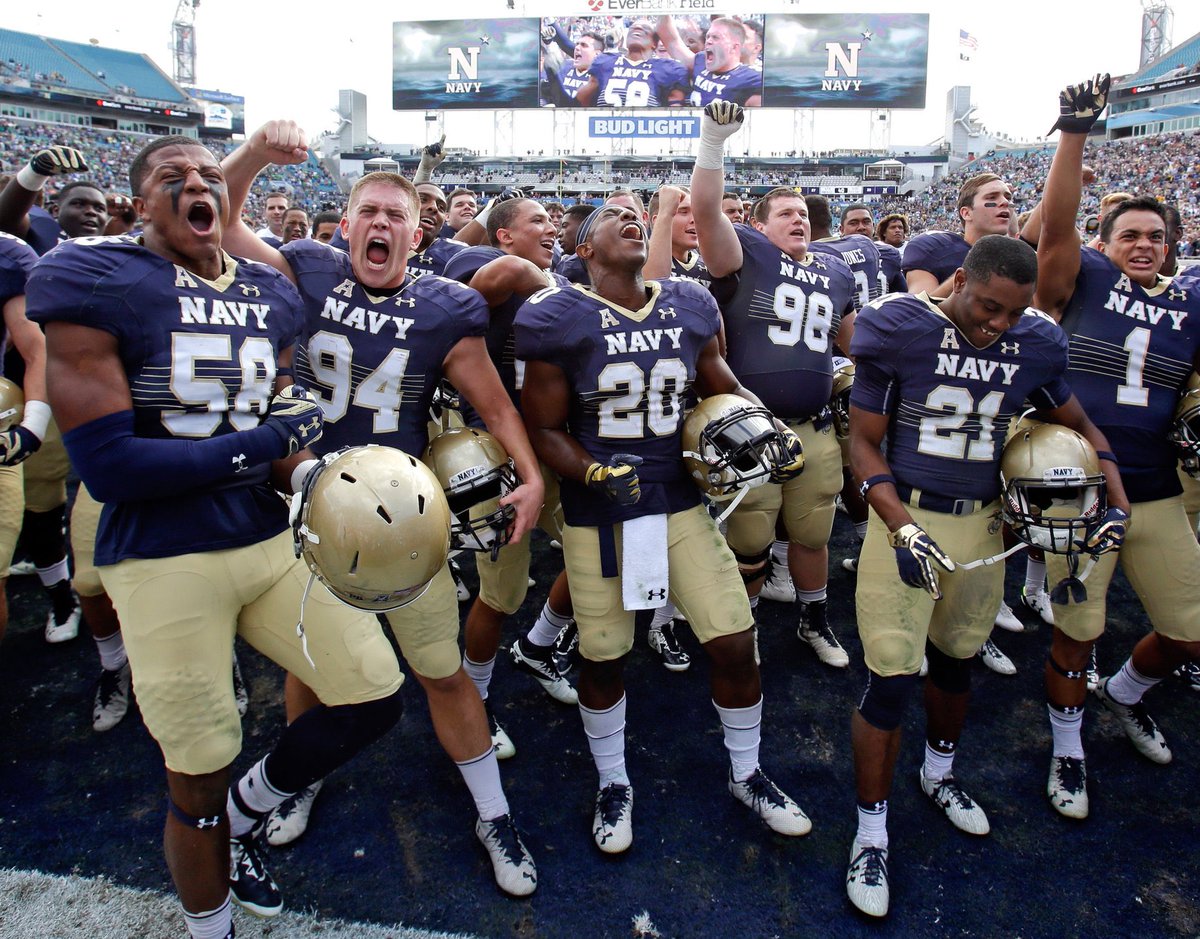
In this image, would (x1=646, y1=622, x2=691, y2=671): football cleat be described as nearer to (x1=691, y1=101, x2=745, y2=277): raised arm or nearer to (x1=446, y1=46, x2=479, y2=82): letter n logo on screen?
(x1=691, y1=101, x2=745, y2=277): raised arm

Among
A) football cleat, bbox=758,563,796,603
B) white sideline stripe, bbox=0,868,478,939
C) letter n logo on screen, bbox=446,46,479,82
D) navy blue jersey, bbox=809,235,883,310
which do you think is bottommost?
white sideline stripe, bbox=0,868,478,939

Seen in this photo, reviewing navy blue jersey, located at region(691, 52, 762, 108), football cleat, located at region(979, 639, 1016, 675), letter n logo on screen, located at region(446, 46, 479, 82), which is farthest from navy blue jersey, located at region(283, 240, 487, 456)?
letter n logo on screen, located at region(446, 46, 479, 82)

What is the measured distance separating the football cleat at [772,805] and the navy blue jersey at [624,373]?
1074 mm

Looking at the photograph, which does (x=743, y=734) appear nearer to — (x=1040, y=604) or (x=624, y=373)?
(x=624, y=373)

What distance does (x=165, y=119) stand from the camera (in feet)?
142

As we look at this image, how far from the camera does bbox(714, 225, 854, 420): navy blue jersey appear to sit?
3875mm

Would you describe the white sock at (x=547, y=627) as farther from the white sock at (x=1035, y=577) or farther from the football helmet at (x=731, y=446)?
the white sock at (x=1035, y=577)

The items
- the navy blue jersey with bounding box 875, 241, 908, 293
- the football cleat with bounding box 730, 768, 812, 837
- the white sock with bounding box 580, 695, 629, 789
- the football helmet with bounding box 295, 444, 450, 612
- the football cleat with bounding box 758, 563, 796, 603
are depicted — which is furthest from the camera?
the navy blue jersey with bounding box 875, 241, 908, 293

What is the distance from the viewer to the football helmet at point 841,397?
13.9 ft

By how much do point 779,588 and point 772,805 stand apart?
2.07 metres

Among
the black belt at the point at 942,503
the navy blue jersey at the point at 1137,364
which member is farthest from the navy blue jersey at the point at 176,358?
the navy blue jersey at the point at 1137,364

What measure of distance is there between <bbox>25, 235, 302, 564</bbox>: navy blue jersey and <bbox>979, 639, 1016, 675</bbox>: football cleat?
3470 mm

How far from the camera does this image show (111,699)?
137 inches

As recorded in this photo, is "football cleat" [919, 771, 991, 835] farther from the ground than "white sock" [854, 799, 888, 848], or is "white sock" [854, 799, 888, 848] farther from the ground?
"white sock" [854, 799, 888, 848]
